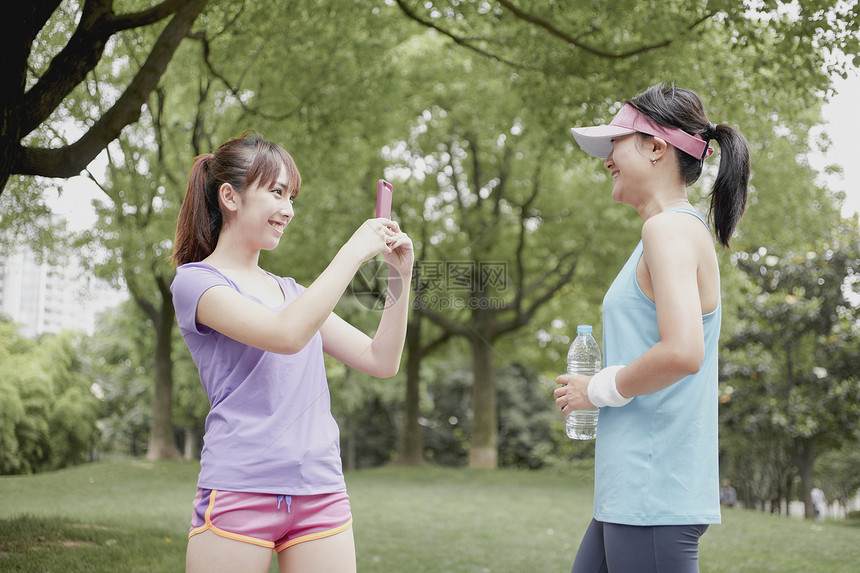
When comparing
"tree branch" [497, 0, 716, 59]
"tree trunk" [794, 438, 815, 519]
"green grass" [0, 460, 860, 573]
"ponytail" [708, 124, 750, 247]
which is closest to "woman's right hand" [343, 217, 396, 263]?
"ponytail" [708, 124, 750, 247]

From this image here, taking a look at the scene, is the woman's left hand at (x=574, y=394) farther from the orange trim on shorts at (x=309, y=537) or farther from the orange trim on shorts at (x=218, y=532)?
the orange trim on shorts at (x=218, y=532)

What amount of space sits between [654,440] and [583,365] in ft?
3.18

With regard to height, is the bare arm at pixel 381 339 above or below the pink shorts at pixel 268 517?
above

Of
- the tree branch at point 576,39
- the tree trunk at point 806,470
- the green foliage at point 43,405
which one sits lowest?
the tree trunk at point 806,470

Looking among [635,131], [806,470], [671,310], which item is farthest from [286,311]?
[806,470]

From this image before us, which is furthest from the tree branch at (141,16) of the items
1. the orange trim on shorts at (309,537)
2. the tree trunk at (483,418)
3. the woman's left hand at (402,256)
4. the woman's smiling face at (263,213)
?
the tree trunk at (483,418)

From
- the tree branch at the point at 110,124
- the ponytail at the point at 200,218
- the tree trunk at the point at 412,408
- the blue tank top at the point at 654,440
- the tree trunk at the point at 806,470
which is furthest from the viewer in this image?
the tree trunk at the point at 412,408

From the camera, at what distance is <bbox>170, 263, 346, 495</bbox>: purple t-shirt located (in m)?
1.87

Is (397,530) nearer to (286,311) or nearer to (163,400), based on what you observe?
(286,311)

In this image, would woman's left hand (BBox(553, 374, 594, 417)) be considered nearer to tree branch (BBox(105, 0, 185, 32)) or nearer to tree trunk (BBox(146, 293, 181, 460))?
tree branch (BBox(105, 0, 185, 32))

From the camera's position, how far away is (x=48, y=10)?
15.0 feet

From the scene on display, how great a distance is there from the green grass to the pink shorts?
416 cm

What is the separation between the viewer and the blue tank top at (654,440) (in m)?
1.85

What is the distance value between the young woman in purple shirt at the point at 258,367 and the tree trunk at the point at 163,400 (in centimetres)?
1538
